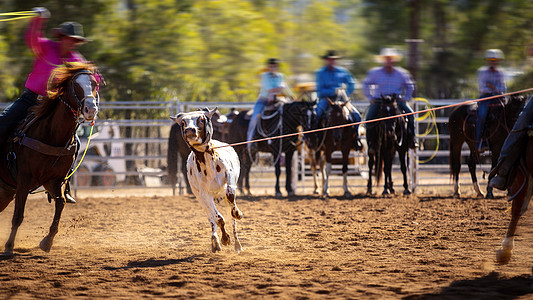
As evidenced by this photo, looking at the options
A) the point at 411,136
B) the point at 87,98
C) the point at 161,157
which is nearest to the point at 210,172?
the point at 87,98

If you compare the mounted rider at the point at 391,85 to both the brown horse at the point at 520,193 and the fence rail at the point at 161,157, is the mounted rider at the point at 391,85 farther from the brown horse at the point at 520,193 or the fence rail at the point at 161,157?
the brown horse at the point at 520,193

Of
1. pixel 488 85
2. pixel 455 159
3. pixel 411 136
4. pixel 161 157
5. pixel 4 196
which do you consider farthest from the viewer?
pixel 161 157

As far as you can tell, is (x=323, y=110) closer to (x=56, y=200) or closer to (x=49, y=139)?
(x=56, y=200)

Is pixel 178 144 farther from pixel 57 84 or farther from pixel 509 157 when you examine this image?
pixel 509 157

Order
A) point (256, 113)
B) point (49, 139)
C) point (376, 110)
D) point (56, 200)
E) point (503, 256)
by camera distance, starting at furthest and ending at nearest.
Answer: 1. point (256, 113)
2. point (376, 110)
3. point (56, 200)
4. point (49, 139)
5. point (503, 256)

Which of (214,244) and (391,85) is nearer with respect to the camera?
(214,244)

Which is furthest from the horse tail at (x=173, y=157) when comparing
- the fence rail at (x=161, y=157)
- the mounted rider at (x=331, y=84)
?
the mounted rider at (x=331, y=84)

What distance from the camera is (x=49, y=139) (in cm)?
658

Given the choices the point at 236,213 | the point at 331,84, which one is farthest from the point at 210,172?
the point at 331,84

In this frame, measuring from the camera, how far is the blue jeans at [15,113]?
22.3ft

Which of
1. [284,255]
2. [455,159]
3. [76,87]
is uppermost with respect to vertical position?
[76,87]

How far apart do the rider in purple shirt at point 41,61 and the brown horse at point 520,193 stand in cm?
490

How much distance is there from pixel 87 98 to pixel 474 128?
804 centimetres

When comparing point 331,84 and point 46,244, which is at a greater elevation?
point 331,84
